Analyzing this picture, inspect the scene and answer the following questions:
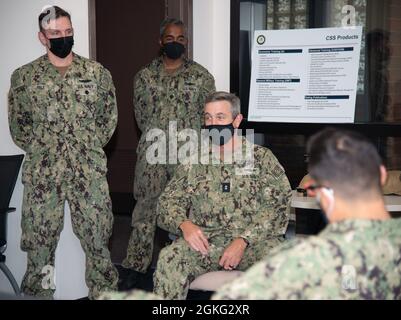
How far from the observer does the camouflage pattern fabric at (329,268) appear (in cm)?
167

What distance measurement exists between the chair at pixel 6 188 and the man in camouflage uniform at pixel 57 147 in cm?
8

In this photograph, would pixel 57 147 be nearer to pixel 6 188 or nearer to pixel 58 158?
pixel 58 158

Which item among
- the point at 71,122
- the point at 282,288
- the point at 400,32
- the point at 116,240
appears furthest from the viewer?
the point at 116,240

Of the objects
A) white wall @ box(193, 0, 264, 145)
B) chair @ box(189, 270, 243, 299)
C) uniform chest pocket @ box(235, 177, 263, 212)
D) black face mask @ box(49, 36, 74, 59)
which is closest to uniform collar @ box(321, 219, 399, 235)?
chair @ box(189, 270, 243, 299)

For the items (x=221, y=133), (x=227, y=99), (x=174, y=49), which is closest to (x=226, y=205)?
(x=221, y=133)

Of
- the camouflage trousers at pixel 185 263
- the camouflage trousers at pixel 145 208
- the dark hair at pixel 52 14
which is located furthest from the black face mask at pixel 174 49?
the camouflage trousers at pixel 185 263

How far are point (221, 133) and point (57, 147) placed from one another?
3.17 ft

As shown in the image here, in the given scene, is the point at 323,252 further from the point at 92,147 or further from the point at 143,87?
the point at 143,87

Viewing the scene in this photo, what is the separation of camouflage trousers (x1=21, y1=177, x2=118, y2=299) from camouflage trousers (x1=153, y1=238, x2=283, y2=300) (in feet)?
2.43

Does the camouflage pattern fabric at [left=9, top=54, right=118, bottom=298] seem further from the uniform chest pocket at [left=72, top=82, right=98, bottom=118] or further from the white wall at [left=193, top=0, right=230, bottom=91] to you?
the white wall at [left=193, top=0, right=230, bottom=91]

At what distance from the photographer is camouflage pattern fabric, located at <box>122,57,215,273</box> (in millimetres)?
4668

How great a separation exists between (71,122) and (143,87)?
1.01 meters
